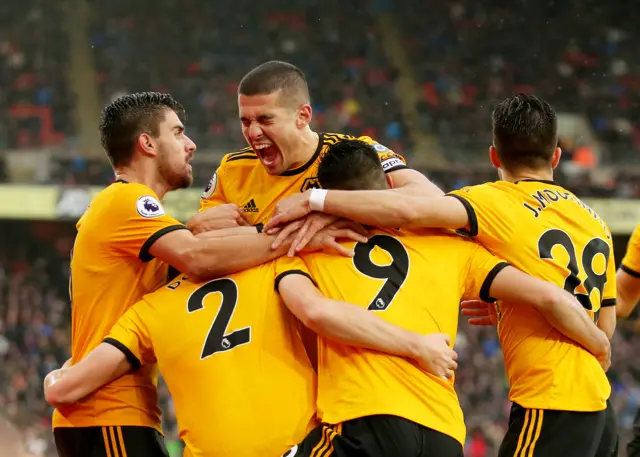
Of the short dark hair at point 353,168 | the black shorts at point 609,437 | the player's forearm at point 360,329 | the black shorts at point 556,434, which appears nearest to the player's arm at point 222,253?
the short dark hair at point 353,168

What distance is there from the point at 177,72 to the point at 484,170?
7.87m

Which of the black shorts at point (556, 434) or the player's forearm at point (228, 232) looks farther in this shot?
the player's forearm at point (228, 232)

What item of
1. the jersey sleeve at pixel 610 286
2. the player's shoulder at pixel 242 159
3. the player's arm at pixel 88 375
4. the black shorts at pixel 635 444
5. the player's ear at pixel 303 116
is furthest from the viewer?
the black shorts at pixel 635 444

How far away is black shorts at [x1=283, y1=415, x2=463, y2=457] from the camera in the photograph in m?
3.52

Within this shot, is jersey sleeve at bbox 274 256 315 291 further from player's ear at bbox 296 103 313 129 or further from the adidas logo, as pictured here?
player's ear at bbox 296 103 313 129

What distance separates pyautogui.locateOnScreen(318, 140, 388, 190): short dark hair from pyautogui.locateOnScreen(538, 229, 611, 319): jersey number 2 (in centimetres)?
78

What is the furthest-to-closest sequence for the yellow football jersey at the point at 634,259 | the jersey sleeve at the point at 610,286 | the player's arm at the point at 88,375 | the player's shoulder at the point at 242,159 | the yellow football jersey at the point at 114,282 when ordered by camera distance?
the yellow football jersey at the point at 634,259 < the player's shoulder at the point at 242,159 < the jersey sleeve at the point at 610,286 < the yellow football jersey at the point at 114,282 < the player's arm at the point at 88,375

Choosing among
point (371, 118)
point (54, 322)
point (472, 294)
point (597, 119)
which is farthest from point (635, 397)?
point (472, 294)

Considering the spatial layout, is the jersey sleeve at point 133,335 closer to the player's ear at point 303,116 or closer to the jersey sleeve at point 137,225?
the jersey sleeve at point 137,225

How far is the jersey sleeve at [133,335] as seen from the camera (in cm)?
396

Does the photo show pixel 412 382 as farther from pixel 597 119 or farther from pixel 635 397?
pixel 597 119

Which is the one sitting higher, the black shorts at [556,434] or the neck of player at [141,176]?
the neck of player at [141,176]

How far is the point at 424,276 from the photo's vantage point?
148 inches

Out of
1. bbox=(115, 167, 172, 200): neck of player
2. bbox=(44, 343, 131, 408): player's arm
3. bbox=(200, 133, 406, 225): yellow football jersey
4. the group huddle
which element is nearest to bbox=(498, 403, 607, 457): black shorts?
the group huddle
